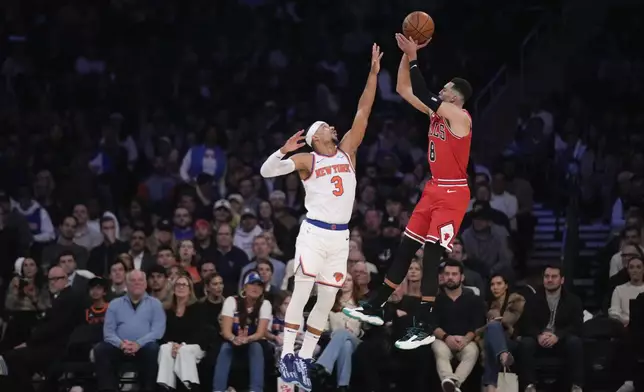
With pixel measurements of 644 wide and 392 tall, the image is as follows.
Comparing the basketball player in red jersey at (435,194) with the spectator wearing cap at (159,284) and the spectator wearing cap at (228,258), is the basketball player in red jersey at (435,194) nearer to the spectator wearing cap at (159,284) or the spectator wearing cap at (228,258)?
the spectator wearing cap at (159,284)

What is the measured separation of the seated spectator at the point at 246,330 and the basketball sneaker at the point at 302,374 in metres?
2.27

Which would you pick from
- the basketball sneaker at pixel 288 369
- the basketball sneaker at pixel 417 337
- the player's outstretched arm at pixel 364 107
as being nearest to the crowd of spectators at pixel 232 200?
the basketball sneaker at pixel 288 369

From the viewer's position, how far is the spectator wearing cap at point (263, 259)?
17.0 m

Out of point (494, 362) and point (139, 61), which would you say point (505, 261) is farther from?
point (139, 61)

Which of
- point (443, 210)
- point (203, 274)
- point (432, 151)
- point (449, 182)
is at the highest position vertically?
point (432, 151)

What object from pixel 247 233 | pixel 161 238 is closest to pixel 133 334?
pixel 161 238

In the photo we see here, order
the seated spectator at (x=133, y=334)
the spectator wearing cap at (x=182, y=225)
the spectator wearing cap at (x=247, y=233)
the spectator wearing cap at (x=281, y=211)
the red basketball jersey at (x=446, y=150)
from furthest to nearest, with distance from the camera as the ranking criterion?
the spectator wearing cap at (x=281, y=211) < the spectator wearing cap at (x=182, y=225) < the spectator wearing cap at (x=247, y=233) < the seated spectator at (x=133, y=334) < the red basketball jersey at (x=446, y=150)

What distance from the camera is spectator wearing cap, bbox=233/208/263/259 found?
18.2 meters

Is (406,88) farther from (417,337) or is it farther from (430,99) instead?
(417,337)

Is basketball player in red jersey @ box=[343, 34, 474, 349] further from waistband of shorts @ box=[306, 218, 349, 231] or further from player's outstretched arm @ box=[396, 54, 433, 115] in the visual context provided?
waistband of shorts @ box=[306, 218, 349, 231]

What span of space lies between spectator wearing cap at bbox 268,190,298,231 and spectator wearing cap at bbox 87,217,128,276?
86.6 inches

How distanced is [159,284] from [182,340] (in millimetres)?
840

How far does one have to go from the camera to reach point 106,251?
58.7 ft

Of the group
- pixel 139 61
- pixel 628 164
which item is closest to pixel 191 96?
pixel 139 61
